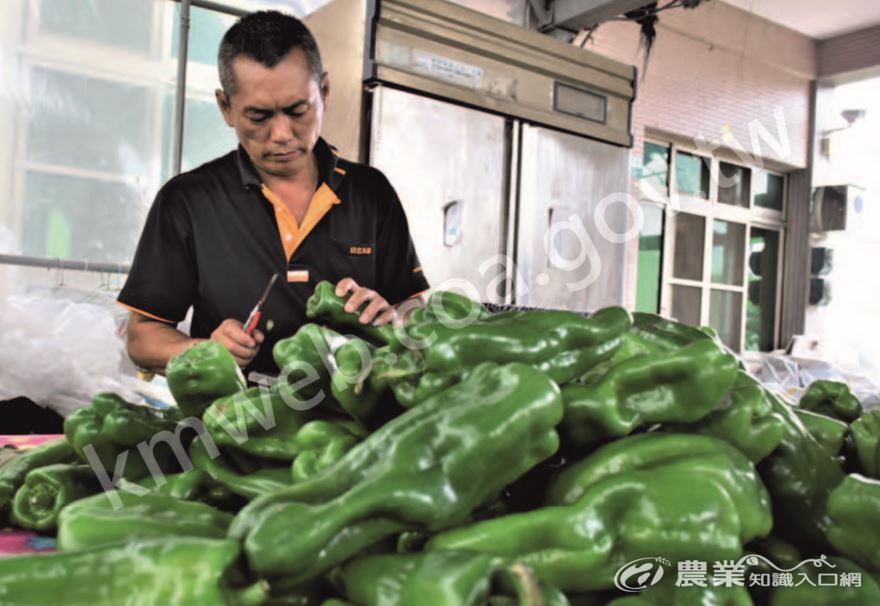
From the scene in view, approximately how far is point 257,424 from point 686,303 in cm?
713

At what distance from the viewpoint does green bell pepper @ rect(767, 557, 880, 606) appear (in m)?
0.65

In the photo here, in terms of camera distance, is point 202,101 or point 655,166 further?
point 655,166

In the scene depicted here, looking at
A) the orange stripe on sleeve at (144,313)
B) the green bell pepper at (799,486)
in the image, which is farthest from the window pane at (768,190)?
the green bell pepper at (799,486)

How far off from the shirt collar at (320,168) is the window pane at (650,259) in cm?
519

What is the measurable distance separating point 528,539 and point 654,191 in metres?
6.82

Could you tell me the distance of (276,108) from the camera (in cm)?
175

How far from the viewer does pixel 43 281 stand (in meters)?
3.01

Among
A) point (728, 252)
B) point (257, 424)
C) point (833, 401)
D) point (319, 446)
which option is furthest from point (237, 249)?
point (728, 252)

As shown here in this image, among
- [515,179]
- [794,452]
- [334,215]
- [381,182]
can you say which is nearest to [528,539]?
[794,452]

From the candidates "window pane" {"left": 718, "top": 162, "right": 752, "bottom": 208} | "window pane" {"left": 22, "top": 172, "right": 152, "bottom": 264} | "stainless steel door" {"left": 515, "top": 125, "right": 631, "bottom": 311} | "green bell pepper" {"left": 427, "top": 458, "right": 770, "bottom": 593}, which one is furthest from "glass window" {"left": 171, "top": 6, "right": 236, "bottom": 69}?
"window pane" {"left": 718, "top": 162, "right": 752, "bottom": 208}

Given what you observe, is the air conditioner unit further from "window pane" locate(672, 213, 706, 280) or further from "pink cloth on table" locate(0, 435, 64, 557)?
"pink cloth on table" locate(0, 435, 64, 557)

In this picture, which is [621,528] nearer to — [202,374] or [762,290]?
[202,374]

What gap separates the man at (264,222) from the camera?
1765mm

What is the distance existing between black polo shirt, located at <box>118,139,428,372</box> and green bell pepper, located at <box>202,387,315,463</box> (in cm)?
112
